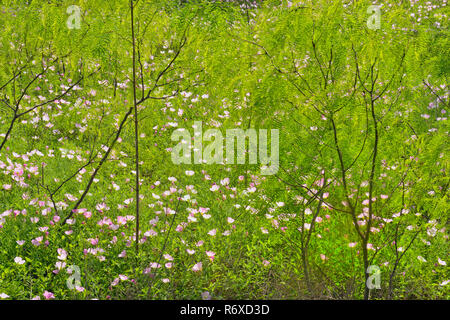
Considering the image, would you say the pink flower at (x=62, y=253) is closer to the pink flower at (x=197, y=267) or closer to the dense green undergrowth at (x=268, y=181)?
the dense green undergrowth at (x=268, y=181)

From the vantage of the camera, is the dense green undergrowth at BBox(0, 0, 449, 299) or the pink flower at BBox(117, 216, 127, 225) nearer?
the dense green undergrowth at BBox(0, 0, 449, 299)

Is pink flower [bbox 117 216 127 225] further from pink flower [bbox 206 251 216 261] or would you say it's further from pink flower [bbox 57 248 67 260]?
pink flower [bbox 206 251 216 261]

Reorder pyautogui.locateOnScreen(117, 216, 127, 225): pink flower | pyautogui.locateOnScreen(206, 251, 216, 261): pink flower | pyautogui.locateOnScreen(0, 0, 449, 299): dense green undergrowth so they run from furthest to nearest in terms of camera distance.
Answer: pyautogui.locateOnScreen(117, 216, 127, 225): pink flower → pyautogui.locateOnScreen(206, 251, 216, 261): pink flower → pyautogui.locateOnScreen(0, 0, 449, 299): dense green undergrowth

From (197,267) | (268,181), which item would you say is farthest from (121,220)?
(268,181)

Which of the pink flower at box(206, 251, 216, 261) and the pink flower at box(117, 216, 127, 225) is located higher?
the pink flower at box(117, 216, 127, 225)

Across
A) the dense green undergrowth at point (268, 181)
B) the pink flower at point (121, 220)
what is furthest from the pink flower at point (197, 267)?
the pink flower at point (121, 220)

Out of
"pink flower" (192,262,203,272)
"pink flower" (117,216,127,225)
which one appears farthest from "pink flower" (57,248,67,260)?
"pink flower" (192,262,203,272)

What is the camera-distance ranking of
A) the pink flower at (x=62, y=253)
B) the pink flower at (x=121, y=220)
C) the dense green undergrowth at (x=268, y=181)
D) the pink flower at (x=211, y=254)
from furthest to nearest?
1. the pink flower at (x=121, y=220)
2. the pink flower at (x=211, y=254)
3. the pink flower at (x=62, y=253)
4. the dense green undergrowth at (x=268, y=181)

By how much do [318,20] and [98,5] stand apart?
50.1 inches

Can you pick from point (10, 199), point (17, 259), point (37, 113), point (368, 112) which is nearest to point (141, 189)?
point (10, 199)

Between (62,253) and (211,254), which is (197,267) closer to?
(211,254)

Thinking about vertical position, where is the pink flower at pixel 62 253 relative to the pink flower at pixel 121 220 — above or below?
below

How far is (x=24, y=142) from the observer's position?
3.89m

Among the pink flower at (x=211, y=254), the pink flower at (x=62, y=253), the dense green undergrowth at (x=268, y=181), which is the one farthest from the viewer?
the pink flower at (x=211, y=254)
